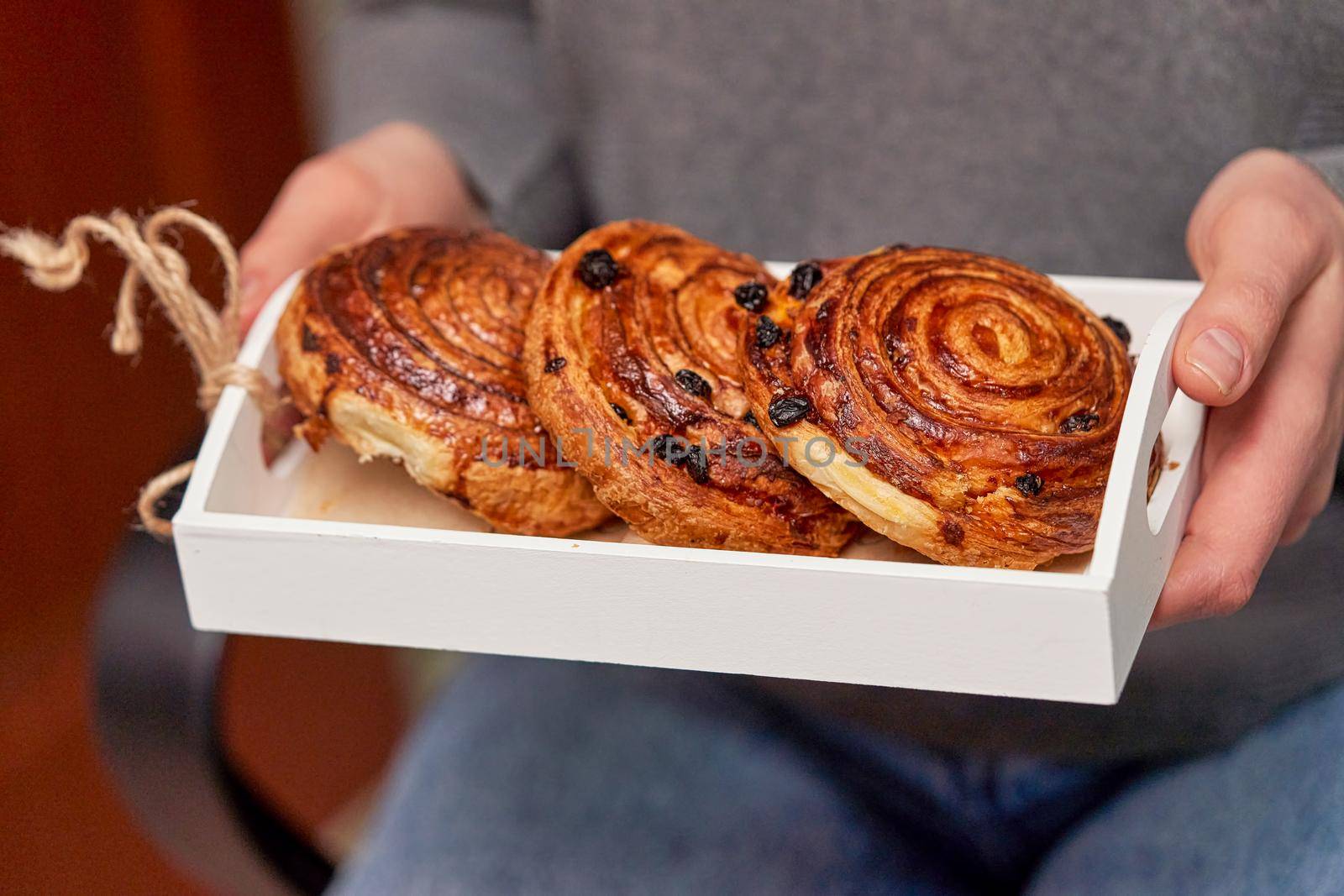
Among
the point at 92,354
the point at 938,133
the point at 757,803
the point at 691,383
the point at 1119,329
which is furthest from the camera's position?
the point at 92,354

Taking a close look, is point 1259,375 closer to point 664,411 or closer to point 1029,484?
point 1029,484

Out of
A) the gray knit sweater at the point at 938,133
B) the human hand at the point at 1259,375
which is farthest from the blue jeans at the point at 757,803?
the human hand at the point at 1259,375

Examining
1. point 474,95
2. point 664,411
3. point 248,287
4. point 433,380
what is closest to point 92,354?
point 474,95

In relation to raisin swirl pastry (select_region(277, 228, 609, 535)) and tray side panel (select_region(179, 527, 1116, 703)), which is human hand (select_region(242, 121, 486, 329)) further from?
tray side panel (select_region(179, 527, 1116, 703))

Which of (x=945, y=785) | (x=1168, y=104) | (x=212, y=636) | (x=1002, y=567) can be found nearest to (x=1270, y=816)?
(x=945, y=785)

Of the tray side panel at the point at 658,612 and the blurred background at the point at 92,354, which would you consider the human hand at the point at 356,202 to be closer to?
the tray side panel at the point at 658,612

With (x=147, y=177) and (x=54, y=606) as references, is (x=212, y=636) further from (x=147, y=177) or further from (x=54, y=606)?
(x=147, y=177)

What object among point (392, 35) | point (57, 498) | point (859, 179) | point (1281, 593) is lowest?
point (57, 498)
